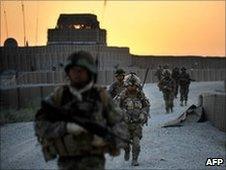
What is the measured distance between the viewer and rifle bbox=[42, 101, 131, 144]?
514cm

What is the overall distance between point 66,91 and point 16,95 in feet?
60.6

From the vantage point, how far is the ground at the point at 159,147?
1154 cm

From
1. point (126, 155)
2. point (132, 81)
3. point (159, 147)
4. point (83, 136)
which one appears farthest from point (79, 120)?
point (159, 147)

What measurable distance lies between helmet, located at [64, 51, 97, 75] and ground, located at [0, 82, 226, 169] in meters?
5.61

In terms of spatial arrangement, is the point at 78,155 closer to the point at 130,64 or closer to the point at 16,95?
the point at 16,95

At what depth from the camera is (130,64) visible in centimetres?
5238

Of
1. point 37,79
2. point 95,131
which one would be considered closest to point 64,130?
point 95,131

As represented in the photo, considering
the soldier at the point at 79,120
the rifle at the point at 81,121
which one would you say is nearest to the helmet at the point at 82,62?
the soldier at the point at 79,120

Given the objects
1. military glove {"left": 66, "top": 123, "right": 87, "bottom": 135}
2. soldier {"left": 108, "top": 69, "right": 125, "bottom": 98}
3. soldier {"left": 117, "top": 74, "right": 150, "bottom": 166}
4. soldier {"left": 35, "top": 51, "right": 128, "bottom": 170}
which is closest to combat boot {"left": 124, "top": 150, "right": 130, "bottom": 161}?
soldier {"left": 117, "top": 74, "right": 150, "bottom": 166}

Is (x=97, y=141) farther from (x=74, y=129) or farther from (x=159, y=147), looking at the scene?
(x=159, y=147)

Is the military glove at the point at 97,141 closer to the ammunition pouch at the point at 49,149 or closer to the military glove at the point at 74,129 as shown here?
the military glove at the point at 74,129

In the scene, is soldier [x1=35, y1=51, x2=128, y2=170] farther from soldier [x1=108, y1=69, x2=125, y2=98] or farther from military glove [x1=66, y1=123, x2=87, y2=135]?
soldier [x1=108, y1=69, x2=125, y2=98]

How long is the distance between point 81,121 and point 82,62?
0.49 m

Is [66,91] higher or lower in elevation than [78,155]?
higher
